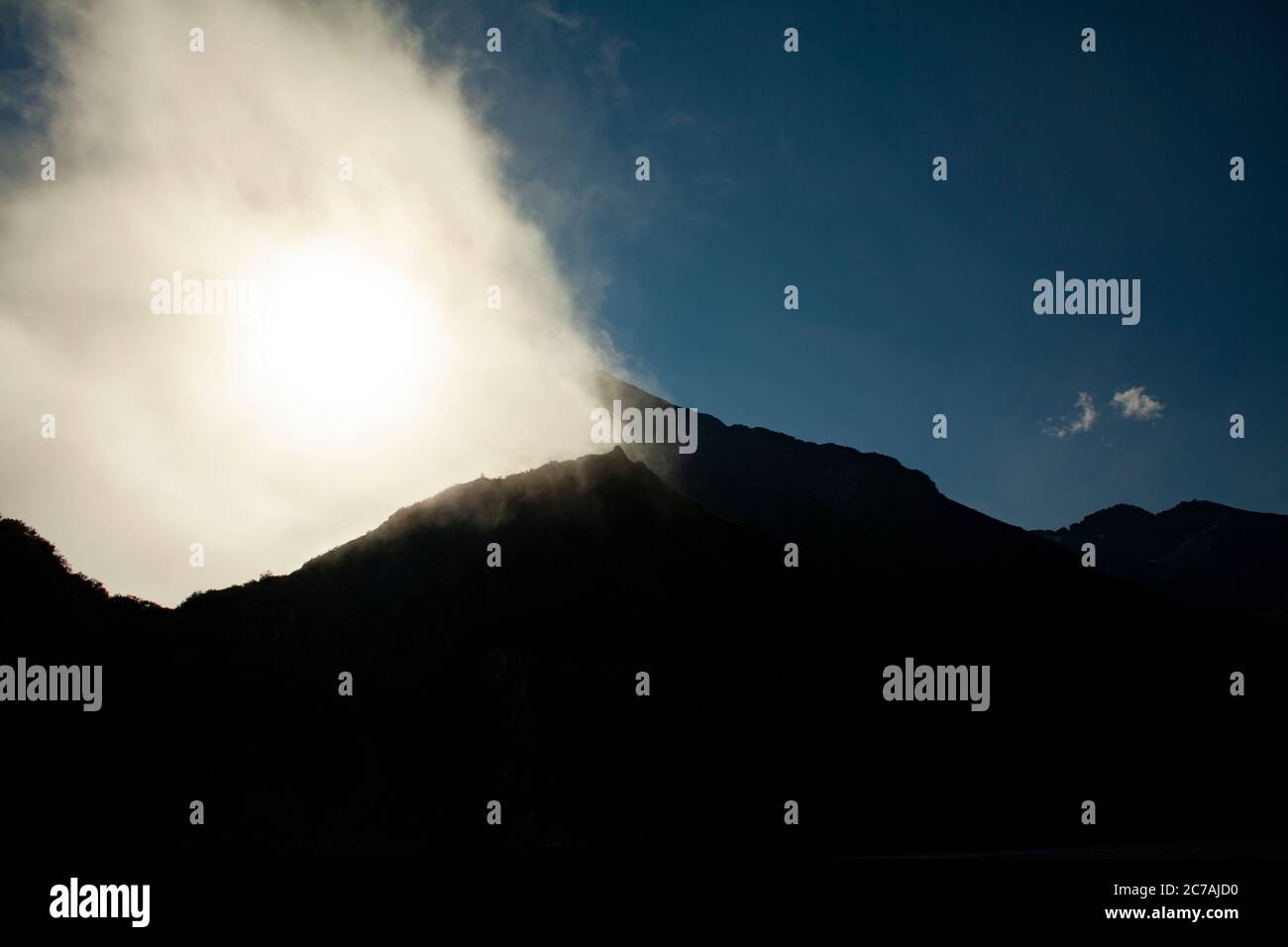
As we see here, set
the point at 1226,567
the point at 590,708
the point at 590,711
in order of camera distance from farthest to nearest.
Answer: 1. the point at 1226,567
2. the point at 590,708
3. the point at 590,711

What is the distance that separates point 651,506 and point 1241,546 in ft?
624

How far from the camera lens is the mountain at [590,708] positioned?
54.1 meters

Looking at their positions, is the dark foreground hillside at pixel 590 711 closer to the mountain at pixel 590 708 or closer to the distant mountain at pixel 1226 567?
the mountain at pixel 590 708

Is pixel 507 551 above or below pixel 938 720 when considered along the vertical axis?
above

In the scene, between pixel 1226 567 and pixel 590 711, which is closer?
pixel 590 711

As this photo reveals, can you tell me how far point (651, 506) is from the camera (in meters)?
78.5

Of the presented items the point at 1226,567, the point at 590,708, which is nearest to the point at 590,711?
the point at 590,708

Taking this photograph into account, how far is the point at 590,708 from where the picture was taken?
2287 inches

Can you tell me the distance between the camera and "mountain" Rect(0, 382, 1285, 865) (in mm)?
54094

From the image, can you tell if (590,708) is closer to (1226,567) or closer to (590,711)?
(590,711)

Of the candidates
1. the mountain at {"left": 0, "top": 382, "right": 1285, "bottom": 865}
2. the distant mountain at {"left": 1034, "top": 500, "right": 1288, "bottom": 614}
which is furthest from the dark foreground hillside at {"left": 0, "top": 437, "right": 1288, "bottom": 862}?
the distant mountain at {"left": 1034, "top": 500, "right": 1288, "bottom": 614}
